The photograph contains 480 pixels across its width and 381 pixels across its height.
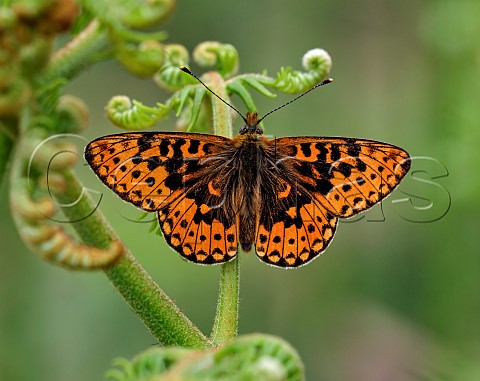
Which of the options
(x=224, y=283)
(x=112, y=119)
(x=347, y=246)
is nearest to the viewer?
(x=224, y=283)

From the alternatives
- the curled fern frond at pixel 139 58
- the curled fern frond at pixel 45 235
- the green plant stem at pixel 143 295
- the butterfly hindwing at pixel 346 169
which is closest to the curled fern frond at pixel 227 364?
the curled fern frond at pixel 45 235

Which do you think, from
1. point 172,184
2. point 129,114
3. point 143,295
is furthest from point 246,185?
point 143,295

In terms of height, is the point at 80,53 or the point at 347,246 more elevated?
the point at 80,53

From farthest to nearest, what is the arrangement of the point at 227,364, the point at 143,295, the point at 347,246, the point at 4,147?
1. the point at 347,246
2. the point at 143,295
3. the point at 4,147
4. the point at 227,364

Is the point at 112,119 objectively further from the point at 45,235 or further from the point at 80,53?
the point at 45,235

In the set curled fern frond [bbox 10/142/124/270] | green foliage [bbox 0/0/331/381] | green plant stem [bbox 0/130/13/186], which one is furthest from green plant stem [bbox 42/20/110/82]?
curled fern frond [bbox 10/142/124/270]

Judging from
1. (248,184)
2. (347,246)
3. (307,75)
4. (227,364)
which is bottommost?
(347,246)

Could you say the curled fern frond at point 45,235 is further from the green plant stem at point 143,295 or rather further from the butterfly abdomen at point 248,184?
the butterfly abdomen at point 248,184
